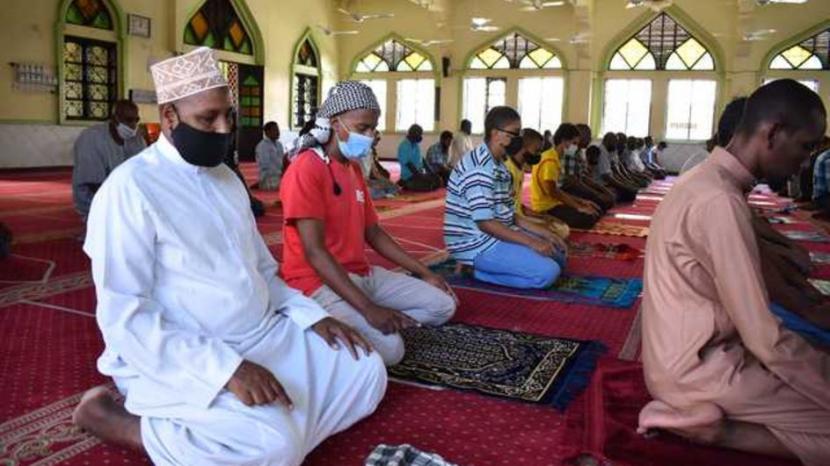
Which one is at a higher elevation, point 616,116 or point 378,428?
point 616,116

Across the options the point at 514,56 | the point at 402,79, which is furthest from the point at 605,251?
the point at 402,79

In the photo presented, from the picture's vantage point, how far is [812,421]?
1.77 metres

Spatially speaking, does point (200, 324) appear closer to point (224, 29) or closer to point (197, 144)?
point (197, 144)

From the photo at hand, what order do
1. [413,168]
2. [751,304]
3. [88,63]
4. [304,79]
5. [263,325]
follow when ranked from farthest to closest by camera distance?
1. [304,79]
2. [88,63]
3. [413,168]
4. [263,325]
5. [751,304]

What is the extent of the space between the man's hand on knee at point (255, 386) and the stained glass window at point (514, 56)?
1507 cm

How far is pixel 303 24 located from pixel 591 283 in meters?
12.8

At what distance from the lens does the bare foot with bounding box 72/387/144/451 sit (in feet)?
6.11

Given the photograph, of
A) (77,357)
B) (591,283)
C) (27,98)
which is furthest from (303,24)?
(77,357)

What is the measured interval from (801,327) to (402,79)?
1526cm

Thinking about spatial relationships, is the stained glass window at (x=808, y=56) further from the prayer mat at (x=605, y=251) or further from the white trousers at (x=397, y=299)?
the white trousers at (x=397, y=299)

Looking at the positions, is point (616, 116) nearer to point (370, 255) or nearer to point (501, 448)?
point (370, 255)

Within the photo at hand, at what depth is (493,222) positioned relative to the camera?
388 centimetres

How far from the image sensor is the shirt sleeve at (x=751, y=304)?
1696 mm

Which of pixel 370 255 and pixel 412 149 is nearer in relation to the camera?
pixel 370 255
